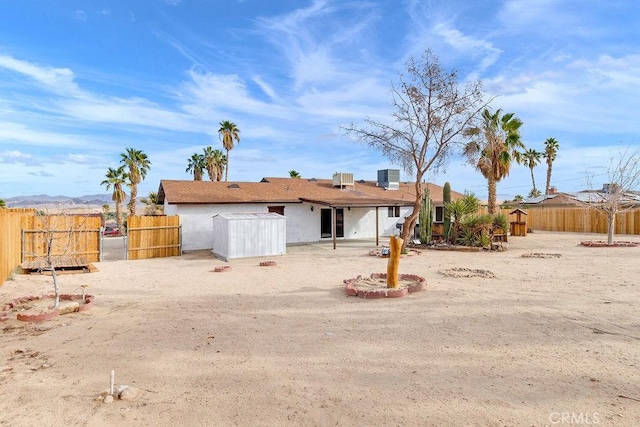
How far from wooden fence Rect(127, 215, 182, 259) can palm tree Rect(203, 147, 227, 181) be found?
2521 centimetres

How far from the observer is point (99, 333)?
252 inches

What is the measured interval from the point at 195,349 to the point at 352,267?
27.1 ft

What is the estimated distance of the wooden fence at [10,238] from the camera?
10141 mm

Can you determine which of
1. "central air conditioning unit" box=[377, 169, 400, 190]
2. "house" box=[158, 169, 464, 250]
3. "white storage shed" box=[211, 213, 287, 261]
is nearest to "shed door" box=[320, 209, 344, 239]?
"house" box=[158, 169, 464, 250]

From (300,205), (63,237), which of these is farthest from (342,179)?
(63,237)

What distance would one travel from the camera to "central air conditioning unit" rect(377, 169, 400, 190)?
92.1 ft

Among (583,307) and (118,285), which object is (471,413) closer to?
(583,307)

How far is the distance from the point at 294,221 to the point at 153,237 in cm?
767

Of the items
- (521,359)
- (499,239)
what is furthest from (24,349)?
(499,239)

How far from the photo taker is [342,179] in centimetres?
2573

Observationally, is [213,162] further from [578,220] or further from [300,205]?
[578,220]

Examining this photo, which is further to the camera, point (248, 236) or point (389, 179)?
point (389, 179)
